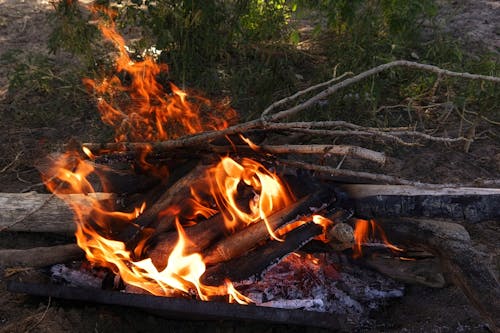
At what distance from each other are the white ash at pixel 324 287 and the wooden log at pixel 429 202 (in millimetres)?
509

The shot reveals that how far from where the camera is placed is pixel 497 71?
4.79m

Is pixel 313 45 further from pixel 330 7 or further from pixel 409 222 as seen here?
pixel 409 222

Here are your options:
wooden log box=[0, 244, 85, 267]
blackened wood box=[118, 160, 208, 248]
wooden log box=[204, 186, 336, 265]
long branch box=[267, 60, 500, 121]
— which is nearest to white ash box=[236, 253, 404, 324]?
wooden log box=[204, 186, 336, 265]

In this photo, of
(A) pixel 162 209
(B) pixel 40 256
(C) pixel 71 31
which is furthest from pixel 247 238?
(C) pixel 71 31

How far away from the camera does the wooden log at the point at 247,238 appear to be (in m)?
2.79

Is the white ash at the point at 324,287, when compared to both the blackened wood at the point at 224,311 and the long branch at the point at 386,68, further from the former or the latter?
the long branch at the point at 386,68

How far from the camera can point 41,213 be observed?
10.5 feet

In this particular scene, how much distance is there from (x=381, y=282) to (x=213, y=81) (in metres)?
3.09

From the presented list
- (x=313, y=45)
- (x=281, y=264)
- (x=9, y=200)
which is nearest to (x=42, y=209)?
(x=9, y=200)

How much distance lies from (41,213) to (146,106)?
1.43 meters

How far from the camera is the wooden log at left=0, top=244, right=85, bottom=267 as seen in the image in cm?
288

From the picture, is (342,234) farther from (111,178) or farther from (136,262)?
(111,178)

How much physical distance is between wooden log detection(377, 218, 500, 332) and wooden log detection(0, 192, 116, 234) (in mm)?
2015

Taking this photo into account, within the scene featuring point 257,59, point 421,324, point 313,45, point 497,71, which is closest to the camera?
point 421,324
